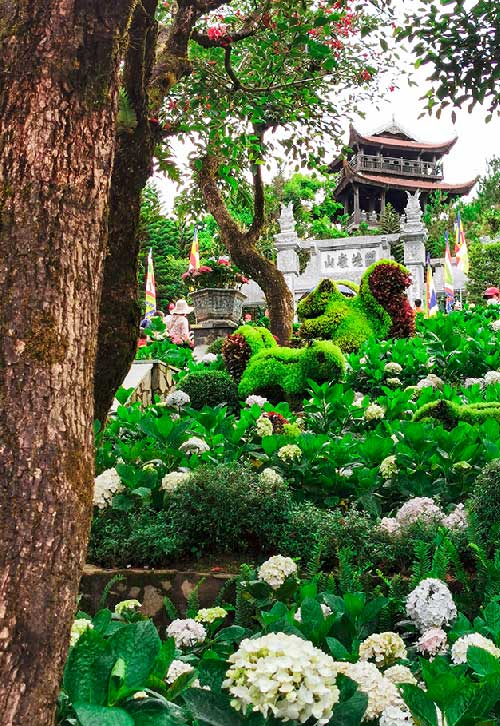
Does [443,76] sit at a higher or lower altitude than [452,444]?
higher

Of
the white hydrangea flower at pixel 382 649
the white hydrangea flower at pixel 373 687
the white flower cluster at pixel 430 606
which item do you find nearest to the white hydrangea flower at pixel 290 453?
the white flower cluster at pixel 430 606

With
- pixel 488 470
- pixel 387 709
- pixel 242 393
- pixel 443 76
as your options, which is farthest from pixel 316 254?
pixel 387 709

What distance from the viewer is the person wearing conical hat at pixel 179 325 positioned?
1347 cm

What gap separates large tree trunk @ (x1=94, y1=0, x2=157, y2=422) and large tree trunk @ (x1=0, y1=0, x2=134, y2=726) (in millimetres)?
2253

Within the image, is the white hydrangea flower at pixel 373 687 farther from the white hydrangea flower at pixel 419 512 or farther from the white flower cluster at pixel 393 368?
the white flower cluster at pixel 393 368

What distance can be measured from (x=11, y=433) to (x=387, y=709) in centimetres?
131

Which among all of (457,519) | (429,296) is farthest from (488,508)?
(429,296)

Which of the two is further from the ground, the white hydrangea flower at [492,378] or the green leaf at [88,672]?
the white hydrangea flower at [492,378]

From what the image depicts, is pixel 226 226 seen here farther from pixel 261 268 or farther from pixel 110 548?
pixel 110 548

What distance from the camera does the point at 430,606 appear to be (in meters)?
2.94

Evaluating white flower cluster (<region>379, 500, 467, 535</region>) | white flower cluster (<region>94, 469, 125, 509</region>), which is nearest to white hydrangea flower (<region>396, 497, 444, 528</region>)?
white flower cluster (<region>379, 500, 467, 535</region>)

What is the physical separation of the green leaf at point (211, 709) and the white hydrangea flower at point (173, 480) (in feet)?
7.35

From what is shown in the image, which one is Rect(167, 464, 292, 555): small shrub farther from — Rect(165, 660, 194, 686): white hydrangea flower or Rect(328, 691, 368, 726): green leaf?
Rect(328, 691, 368, 726): green leaf

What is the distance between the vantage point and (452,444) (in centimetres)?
455
